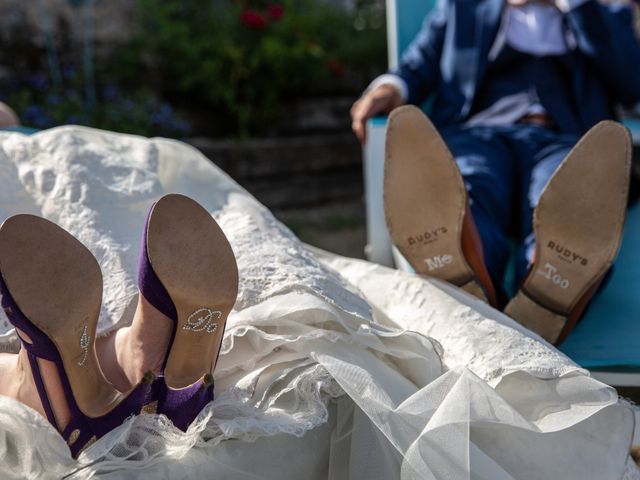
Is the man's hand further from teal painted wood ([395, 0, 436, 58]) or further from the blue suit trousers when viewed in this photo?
teal painted wood ([395, 0, 436, 58])

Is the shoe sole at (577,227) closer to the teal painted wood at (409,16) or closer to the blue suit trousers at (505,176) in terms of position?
the blue suit trousers at (505,176)

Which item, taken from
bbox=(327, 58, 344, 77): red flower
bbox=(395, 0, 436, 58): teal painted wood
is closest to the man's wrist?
bbox=(395, 0, 436, 58): teal painted wood

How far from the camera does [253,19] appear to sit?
3.92 m

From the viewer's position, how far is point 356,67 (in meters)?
4.50

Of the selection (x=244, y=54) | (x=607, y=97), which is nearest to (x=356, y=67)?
(x=244, y=54)

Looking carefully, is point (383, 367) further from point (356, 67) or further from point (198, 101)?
point (356, 67)

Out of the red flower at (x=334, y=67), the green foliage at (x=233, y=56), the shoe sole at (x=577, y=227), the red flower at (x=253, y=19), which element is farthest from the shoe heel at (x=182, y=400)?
the red flower at (x=334, y=67)

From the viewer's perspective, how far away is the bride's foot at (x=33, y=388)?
1.00 metres

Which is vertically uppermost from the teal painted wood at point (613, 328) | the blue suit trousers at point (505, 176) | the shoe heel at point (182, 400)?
the shoe heel at point (182, 400)

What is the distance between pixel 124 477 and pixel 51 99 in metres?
2.69

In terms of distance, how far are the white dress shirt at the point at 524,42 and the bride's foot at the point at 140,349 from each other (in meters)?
1.29

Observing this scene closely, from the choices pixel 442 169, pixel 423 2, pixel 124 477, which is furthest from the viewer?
pixel 423 2

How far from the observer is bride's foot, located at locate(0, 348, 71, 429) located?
1004mm

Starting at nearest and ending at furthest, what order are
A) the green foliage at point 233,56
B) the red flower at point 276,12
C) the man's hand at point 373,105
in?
1. the man's hand at point 373,105
2. the green foliage at point 233,56
3. the red flower at point 276,12
